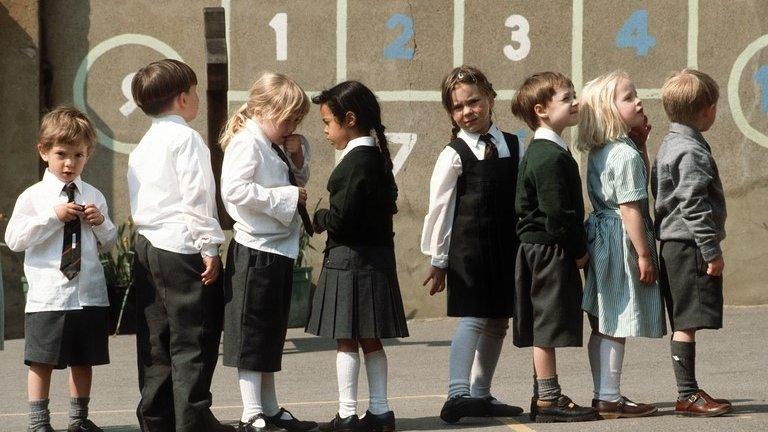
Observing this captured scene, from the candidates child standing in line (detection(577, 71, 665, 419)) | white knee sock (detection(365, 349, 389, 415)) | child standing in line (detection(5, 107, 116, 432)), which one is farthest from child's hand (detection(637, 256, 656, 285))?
child standing in line (detection(5, 107, 116, 432))

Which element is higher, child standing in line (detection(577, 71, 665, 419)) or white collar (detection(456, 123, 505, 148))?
white collar (detection(456, 123, 505, 148))

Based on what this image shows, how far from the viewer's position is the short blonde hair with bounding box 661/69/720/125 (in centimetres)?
627

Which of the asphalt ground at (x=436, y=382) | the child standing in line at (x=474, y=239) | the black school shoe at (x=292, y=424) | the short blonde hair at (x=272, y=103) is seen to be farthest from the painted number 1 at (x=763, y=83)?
the black school shoe at (x=292, y=424)

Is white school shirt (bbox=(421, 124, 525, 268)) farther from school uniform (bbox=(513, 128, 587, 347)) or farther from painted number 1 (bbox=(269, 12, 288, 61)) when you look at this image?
painted number 1 (bbox=(269, 12, 288, 61))

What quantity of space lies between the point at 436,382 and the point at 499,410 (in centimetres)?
174

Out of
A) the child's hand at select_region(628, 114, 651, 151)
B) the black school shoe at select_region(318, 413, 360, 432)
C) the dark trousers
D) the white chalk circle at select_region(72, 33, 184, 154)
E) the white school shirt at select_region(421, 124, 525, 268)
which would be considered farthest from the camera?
the white chalk circle at select_region(72, 33, 184, 154)

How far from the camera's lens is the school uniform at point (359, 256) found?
5914mm

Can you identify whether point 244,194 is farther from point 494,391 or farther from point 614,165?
point 494,391

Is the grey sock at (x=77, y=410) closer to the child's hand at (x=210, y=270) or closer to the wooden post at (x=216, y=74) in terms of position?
the child's hand at (x=210, y=270)

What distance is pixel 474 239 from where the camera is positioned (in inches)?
248

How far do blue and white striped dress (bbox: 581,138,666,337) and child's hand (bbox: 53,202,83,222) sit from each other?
2.24m

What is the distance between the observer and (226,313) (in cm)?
589

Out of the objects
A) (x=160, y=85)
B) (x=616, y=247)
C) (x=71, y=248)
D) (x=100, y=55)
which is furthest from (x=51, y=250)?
(x=100, y=55)

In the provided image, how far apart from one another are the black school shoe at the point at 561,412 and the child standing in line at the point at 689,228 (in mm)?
477
